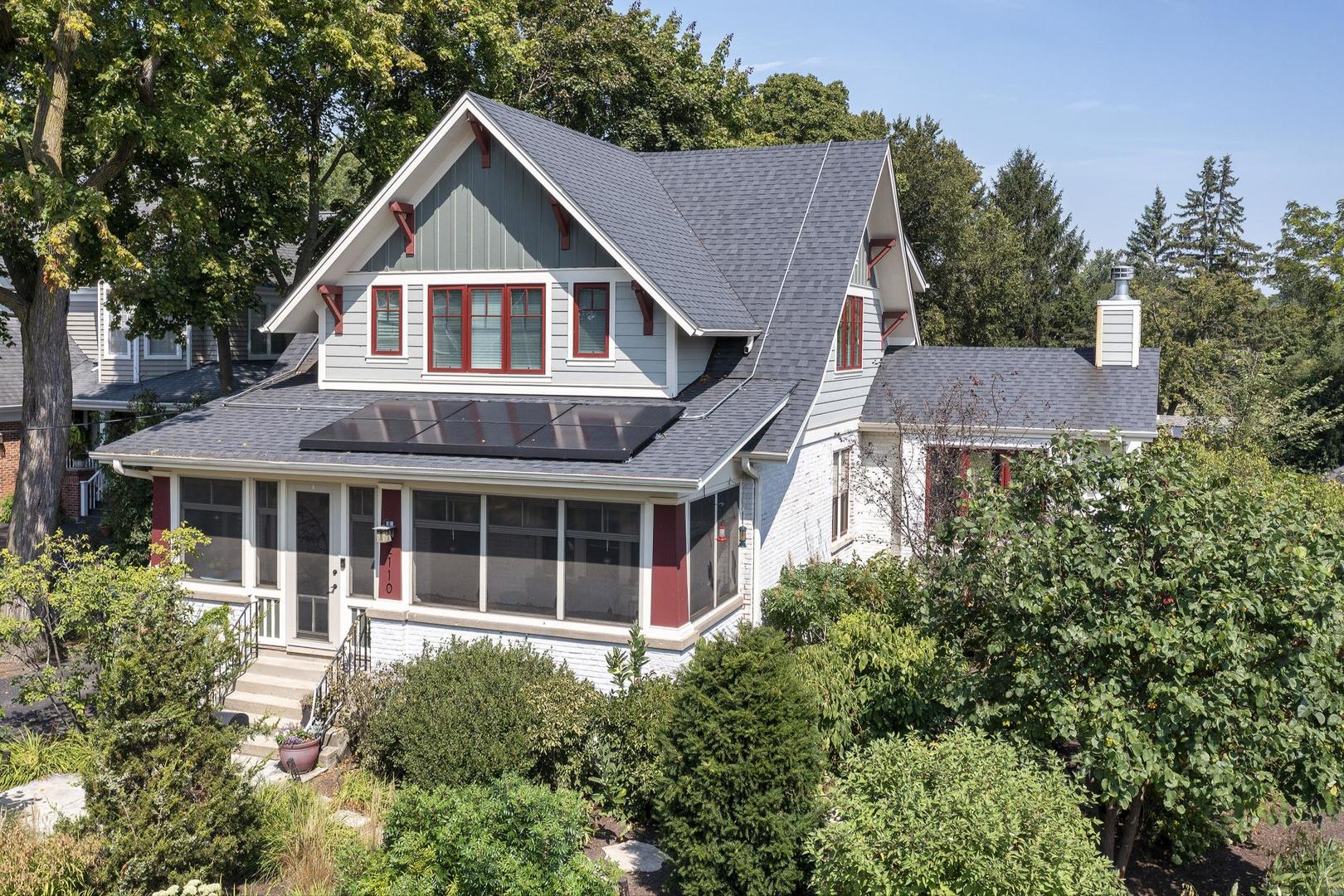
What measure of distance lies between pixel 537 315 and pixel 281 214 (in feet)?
34.6

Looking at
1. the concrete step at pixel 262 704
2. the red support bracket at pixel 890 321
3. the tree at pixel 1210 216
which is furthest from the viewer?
the tree at pixel 1210 216

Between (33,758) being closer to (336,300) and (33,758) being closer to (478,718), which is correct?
Answer: (478,718)

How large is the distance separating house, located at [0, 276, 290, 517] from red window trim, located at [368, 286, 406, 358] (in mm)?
11525

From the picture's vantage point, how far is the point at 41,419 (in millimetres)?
18422

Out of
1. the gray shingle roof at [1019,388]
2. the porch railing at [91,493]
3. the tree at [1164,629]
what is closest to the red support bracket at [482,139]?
the gray shingle roof at [1019,388]

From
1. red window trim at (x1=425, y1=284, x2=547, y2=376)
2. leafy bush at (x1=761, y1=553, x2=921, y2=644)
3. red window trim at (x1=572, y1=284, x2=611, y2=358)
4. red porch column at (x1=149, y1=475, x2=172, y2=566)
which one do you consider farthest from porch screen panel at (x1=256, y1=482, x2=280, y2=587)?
leafy bush at (x1=761, y1=553, x2=921, y2=644)

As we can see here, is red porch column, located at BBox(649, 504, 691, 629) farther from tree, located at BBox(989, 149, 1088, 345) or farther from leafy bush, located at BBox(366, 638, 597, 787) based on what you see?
tree, located at BBox(989, 149, 1088, 345)

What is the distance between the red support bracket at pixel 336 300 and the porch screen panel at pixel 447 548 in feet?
14.0

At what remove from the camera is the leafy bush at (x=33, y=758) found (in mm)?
12312

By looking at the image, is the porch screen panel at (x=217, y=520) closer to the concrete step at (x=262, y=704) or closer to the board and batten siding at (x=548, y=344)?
the concrete step at (x=262, y=704)

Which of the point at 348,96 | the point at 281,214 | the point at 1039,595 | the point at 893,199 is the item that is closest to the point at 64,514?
the point at 281,214

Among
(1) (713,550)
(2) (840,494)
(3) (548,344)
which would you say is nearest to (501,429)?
(3) (548,344)

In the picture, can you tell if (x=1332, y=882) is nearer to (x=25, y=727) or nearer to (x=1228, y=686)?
(x=1228, y=686)

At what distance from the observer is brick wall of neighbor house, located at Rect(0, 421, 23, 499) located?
93.9 feet
